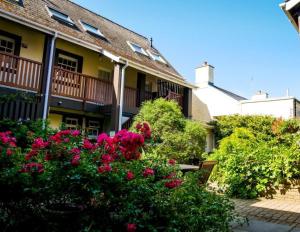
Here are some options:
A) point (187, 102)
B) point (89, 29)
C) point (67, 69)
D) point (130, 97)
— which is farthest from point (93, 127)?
point (187, 102)

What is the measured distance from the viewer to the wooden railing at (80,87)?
10656 millimetres

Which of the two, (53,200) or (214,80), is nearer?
(53,200)

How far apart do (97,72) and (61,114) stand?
3.06 meters

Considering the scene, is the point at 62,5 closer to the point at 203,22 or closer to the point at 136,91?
the point at 136,91

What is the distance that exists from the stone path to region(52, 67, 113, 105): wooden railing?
707 centimetres

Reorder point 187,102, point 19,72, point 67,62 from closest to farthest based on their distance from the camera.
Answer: point 19,72 < point 67,62 < point 187,102

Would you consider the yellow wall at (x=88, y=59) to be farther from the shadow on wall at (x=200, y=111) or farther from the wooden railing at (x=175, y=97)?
the shadow on wall at (x=200, y=111)

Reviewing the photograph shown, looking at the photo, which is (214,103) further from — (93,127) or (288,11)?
(288,11)

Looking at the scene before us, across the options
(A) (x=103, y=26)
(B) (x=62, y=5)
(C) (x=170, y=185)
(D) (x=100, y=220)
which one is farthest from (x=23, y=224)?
(A) (x=103, y=26)

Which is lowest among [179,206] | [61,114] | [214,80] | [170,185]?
[179,206]

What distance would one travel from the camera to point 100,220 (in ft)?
10.1

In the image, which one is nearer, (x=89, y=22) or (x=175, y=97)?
(x=89, y=22)

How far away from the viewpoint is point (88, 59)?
1341cm

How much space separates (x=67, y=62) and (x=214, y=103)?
13.0 m
